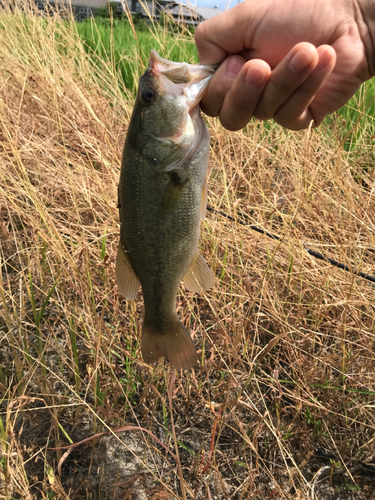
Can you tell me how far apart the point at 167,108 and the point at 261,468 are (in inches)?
61.9

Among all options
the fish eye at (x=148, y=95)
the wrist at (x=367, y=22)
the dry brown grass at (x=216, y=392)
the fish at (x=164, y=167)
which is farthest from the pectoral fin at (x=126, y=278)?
the wrist at (x=367, y=22)

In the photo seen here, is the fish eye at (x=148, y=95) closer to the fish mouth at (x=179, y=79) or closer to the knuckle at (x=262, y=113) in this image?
the fish mouth at (x=179, y=79)

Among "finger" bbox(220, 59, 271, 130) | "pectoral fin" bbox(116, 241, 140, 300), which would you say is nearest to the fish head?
"finger" bbox(220, 59, 271, 130)

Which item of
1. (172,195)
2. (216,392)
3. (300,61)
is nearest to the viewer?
(300,61)

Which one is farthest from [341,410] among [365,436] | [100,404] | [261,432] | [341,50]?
[341,50]

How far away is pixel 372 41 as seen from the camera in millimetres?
1443

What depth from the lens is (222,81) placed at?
1434 mm

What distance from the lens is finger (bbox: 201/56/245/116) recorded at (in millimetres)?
1433

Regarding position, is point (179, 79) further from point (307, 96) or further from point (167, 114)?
point (307, 96)

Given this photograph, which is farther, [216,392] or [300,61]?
[216,392]

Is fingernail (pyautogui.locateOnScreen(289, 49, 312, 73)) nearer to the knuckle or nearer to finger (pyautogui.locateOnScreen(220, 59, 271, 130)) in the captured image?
finger (pyautogui.locateOnScreen(220, 59, 271, 130))

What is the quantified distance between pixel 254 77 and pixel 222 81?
0.21 meters

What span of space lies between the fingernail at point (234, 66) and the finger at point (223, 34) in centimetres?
7

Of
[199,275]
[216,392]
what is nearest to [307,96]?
[199,275]
